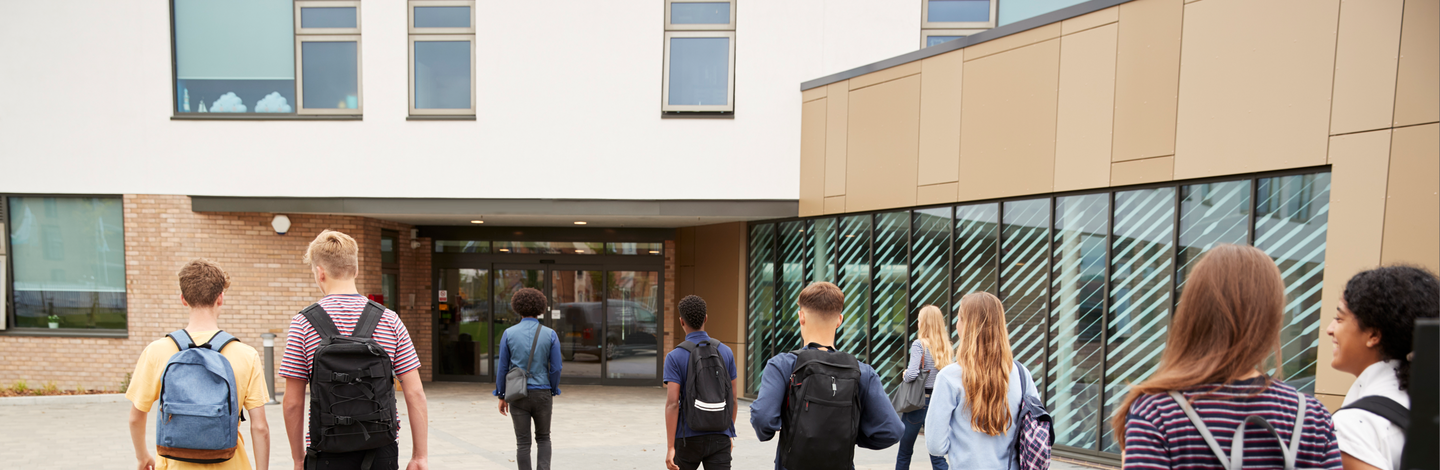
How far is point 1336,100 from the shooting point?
4.93m

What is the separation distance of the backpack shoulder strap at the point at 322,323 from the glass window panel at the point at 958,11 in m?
8.59

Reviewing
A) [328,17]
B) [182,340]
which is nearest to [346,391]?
[182,340]

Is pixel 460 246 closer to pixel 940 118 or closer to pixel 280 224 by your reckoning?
pixel 280 224

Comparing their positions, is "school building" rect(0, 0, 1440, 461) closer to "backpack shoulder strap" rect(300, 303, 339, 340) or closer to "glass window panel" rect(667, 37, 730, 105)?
"glass window panel" rect(667, 37, 730, 105)

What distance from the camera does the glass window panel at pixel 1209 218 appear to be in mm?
5652

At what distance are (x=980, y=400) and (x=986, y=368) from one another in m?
0.15

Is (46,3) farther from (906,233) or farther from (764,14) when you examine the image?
(906,233)

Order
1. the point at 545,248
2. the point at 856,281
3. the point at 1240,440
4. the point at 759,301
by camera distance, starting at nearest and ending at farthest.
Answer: the point at 1240,440, the point at 856,281, the point at 759,301, the point at 545,248

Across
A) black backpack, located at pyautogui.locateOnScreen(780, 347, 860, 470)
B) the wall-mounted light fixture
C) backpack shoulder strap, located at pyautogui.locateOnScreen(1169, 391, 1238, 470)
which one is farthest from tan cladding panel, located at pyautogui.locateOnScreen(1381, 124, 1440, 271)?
the wall-mounted light fixture

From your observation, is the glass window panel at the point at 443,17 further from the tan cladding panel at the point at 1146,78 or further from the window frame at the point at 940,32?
the tan cladding panel at the point at 1146,78

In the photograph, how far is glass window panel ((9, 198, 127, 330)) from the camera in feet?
33.6

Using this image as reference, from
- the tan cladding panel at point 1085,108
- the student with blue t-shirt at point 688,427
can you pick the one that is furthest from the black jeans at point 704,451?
the tan cladding panel at point 1085,108

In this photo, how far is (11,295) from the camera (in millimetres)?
10406

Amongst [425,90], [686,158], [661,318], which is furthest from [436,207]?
[661,318]
